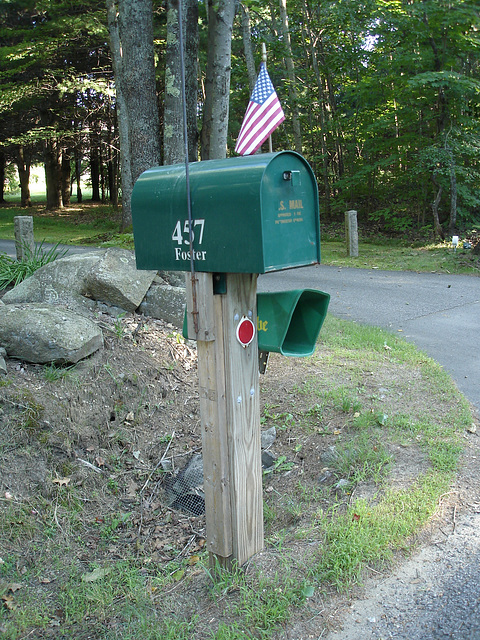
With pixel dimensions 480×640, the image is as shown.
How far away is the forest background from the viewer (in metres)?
7.79

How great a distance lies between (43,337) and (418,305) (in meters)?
5.50

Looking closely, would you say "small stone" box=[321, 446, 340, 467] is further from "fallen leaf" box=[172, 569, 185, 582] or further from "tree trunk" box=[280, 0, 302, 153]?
"tree trunk" box=[280, 0, 302, 153]

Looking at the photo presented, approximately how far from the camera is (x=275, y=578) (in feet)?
8.80

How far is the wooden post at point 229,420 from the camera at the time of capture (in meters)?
2.58

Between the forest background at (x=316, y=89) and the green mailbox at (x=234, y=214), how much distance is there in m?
4.98

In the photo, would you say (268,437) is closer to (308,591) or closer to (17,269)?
(308,591)

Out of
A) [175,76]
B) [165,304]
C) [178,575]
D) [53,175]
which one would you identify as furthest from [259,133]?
[53,175]

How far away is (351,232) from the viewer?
41.7 ft

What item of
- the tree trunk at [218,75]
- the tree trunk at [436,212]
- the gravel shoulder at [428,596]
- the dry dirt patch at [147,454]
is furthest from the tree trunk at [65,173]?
the gravel shoulder at [428,596]

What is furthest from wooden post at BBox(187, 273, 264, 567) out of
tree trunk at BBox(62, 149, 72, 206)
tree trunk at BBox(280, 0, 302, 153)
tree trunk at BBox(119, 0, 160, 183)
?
tree trunk at BBox(62, 149, 72, 206)

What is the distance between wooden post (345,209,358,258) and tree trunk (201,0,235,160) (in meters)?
5.43

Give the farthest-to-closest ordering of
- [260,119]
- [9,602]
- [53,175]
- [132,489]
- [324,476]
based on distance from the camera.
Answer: [53,175] → [260,119] → [132,489] → [324,476] → [9,602]

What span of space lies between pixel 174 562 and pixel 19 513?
1049 millimetres

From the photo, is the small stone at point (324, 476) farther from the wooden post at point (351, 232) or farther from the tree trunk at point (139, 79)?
the wooden post at point (351, 232)
